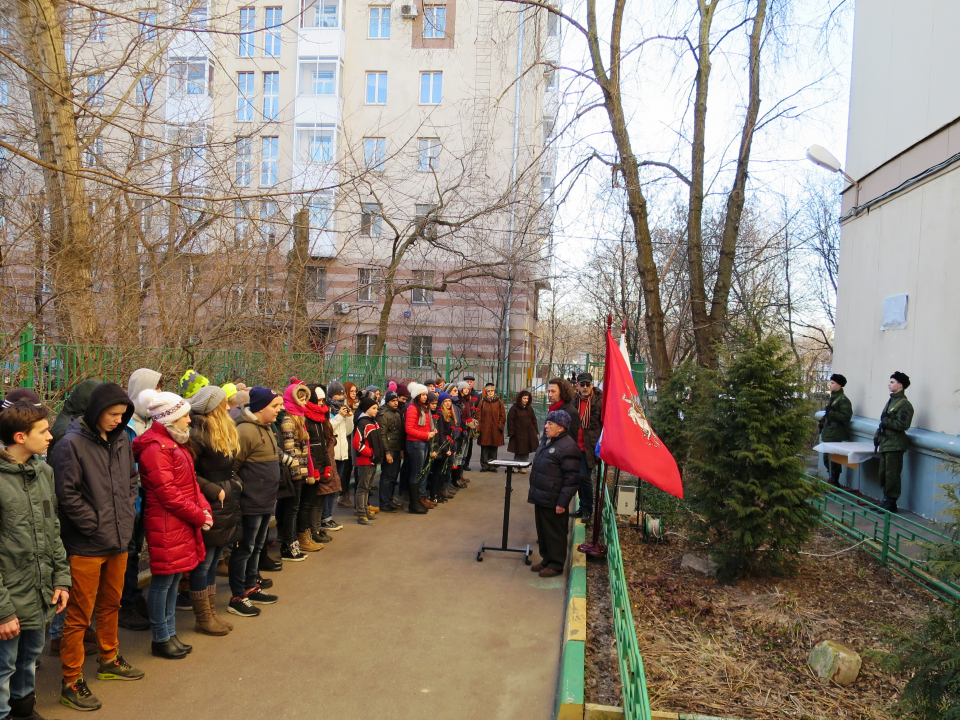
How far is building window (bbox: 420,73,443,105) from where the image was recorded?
29500mm

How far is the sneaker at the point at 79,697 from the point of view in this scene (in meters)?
4.02

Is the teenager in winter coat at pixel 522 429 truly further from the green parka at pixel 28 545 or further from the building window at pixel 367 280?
the green parka at pixel 28 545

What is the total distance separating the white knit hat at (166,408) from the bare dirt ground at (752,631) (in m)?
3.30

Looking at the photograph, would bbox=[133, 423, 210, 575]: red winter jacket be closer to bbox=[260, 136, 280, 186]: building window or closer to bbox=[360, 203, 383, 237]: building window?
bbox=[260, 136, 280, 186]: building window

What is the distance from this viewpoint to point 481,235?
19.2 m

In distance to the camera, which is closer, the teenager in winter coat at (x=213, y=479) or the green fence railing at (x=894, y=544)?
the teenager in winter coat at (x=213, y=479)

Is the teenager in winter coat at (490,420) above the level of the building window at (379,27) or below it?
below

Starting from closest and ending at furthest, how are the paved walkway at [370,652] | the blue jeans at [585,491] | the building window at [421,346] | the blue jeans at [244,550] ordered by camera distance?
the paved walkway at [370,652]
the blue jeans at [244,550]
the blue jeans at [585,491]
the building window at [421,346]

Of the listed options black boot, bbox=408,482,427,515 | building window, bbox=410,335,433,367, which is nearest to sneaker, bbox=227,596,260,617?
black boot, bbox=408,482,427,515

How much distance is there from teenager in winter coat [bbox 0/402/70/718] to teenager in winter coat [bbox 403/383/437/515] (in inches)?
224

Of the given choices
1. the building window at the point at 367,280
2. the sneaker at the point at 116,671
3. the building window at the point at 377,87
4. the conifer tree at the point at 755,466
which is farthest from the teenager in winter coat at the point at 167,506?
the building window at the point at 377,87

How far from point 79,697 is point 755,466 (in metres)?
5.71

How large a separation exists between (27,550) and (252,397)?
237 cm

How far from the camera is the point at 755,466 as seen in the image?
6.65 m
